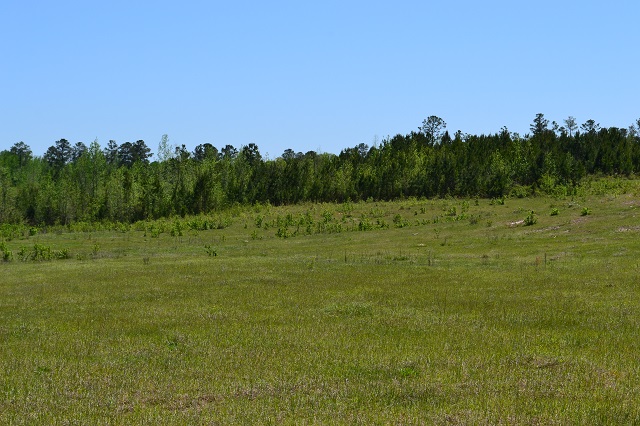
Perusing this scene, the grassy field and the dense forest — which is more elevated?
the dense forest

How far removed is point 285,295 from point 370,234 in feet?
151

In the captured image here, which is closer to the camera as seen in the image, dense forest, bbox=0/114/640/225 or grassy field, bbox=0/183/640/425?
grassy field, bbox=0/183/640/425

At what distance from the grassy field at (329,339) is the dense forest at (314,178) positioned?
74586 millimetres

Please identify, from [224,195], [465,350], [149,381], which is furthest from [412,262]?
[224,195]

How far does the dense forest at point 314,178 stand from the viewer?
121m

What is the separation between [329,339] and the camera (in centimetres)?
1861

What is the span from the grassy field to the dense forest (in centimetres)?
7459

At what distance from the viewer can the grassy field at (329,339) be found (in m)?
11.8

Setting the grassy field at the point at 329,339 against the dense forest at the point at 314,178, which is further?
the dense forest at the point at 314,178

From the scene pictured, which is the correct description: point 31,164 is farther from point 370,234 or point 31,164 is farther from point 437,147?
point 370,234

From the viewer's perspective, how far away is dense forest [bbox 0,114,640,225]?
398 feet

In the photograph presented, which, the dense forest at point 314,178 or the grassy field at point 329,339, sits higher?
the dense forest at point 314,178

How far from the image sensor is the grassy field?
11.8 metres

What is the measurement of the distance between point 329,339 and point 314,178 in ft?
384
